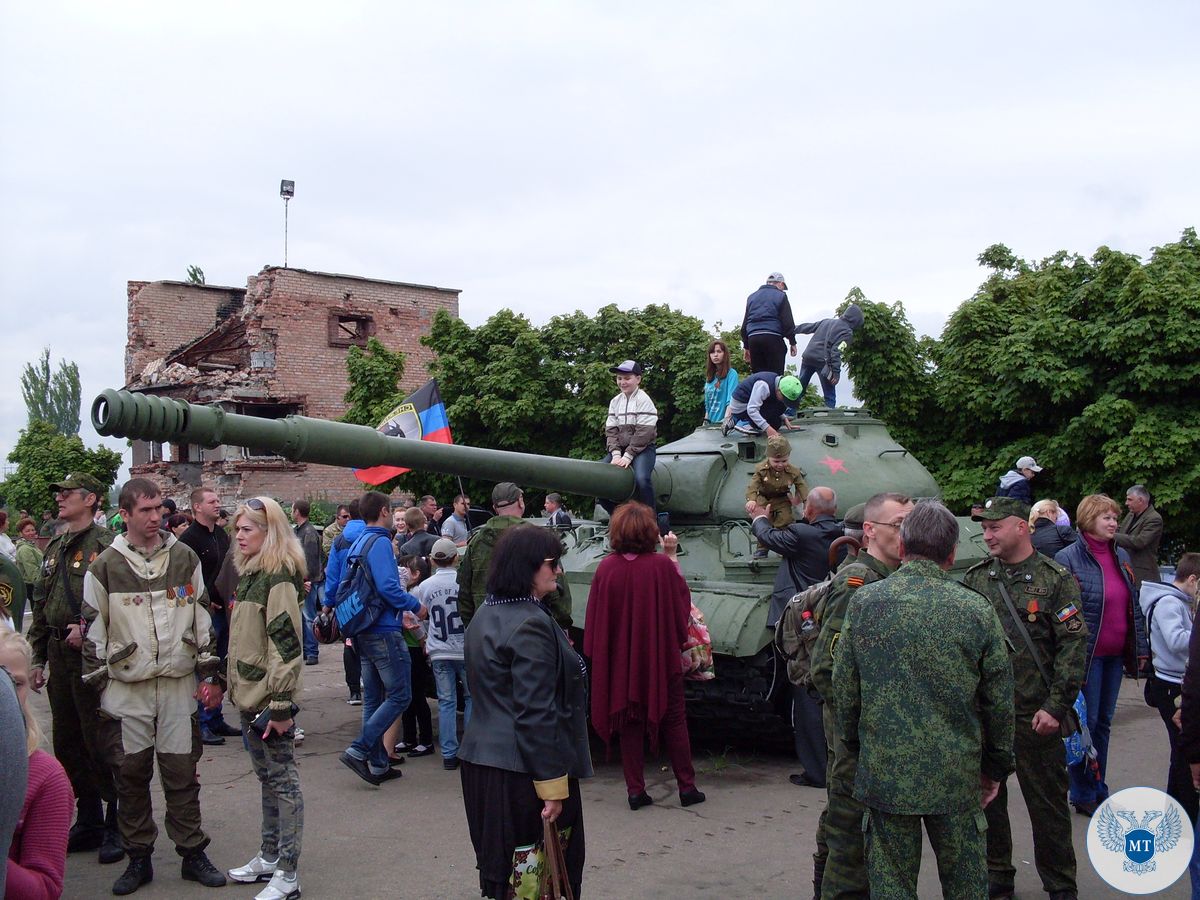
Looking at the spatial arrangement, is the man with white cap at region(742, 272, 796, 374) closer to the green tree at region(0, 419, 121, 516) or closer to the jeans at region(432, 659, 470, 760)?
the jeans at region(432, 659, 470, 760)

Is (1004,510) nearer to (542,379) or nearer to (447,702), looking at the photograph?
(447,702)

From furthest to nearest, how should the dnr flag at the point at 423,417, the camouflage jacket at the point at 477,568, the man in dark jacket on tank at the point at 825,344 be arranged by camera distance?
1. the dnr flag at the point at 423,417
2. the man in dark jacket on tank at the point at 825,344
3. the camouflage jacket at the point at 477,568

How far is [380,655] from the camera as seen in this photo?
24.7 feet

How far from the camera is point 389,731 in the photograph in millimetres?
8125

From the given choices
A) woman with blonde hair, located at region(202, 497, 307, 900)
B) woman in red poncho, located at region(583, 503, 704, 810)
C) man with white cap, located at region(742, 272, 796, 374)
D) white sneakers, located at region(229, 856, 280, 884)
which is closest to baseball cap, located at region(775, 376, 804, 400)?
man with white cap, located at region(742, 272, 796, 374)

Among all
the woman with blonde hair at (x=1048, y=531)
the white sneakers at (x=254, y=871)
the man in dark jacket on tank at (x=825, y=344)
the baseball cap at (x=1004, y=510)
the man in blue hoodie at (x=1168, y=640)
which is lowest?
the white sneakers at (x=254, y=871)

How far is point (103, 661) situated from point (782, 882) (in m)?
3.51

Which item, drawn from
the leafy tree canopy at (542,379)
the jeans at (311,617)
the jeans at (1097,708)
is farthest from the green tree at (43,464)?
the jeans at (1097,708)

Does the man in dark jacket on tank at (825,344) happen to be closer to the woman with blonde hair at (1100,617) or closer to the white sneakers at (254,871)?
the woman with blonde hair at (1100,617)

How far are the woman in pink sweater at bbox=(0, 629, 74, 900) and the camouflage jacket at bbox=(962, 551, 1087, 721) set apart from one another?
3752 mm

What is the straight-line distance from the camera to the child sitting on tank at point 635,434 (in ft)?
28.4

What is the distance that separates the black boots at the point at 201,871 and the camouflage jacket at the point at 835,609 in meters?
3.17

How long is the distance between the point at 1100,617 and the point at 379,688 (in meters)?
4.65

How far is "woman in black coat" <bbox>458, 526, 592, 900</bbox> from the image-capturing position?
13.0 feet
